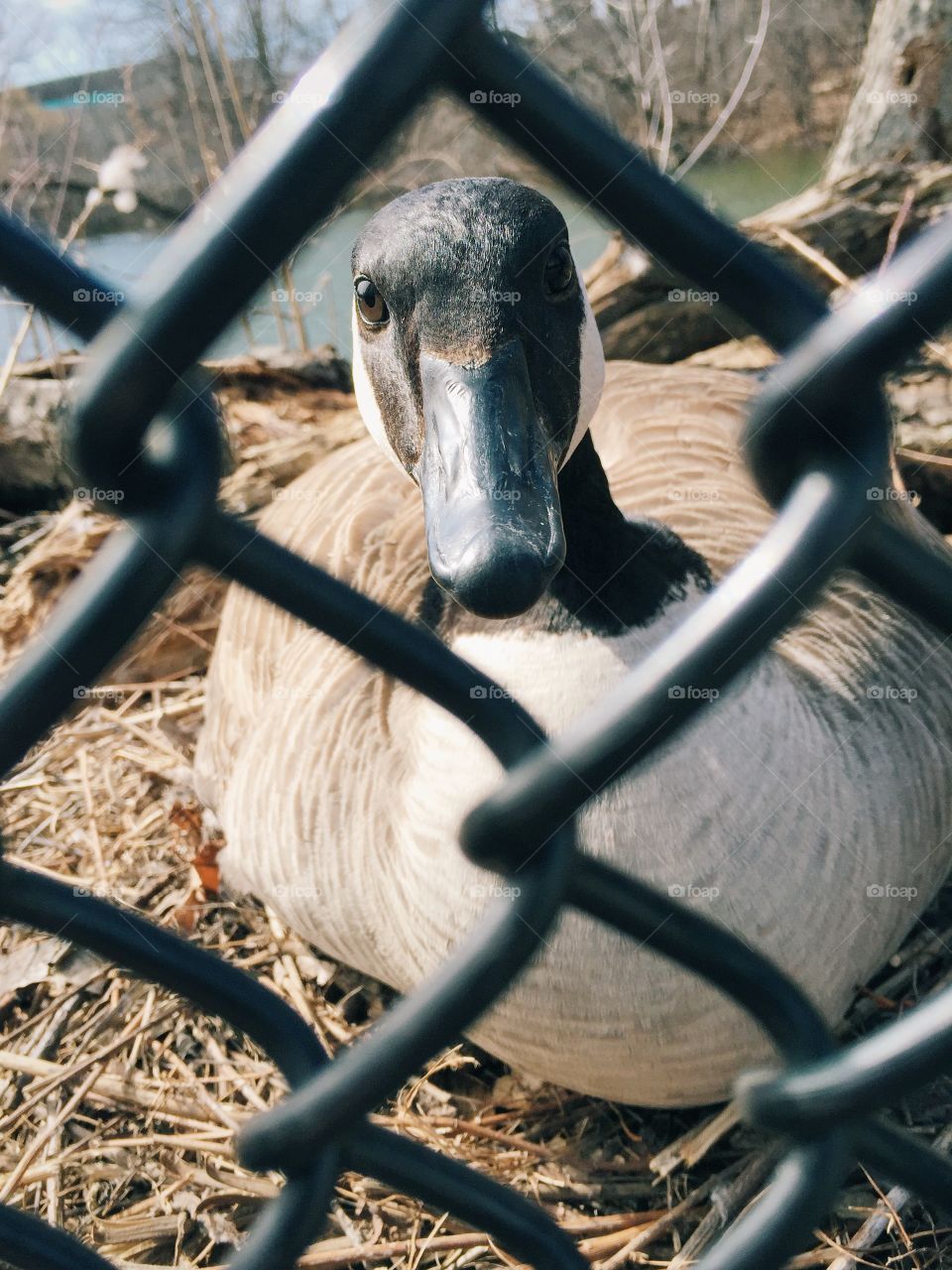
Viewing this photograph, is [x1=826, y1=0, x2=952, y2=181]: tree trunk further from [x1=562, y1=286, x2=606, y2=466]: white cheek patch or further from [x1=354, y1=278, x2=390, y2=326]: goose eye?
[x1=354, y1=278, x2=390, y2=326]: goose eye

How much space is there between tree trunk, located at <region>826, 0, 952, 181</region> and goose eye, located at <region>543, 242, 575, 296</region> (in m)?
2.27

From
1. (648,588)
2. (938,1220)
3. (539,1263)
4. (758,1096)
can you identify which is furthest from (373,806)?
(758,1096)

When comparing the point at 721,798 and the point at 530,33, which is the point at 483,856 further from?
the point at 530,33

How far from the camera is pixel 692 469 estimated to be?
7.21 ft

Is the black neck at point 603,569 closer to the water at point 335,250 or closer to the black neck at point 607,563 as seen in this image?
the black neck at point 607,563

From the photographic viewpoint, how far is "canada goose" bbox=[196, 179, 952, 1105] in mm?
1132

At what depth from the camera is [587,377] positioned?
1596 mm

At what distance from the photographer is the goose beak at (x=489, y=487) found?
34.6 inches

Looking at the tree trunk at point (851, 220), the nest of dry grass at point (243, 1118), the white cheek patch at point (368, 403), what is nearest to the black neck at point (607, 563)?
the white cheek patch at point (368, 403)

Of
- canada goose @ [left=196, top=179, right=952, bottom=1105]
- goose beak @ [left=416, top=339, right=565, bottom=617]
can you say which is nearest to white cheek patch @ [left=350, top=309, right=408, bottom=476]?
canada goose @ [left=196, top=179, right=952, bottom=1105]

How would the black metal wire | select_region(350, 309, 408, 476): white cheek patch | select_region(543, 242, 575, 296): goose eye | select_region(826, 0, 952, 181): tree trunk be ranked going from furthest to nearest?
select_region(826, 0, 952, 181): tree trunk, select_region(350, 309, 408, 476): white cheek patch, select_region(543, 242, 575, 296): goose eye, the black metal wire

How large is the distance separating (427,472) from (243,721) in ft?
4.69

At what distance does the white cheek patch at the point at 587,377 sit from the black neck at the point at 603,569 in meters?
0.03

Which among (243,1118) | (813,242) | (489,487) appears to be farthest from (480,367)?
(813,242)
